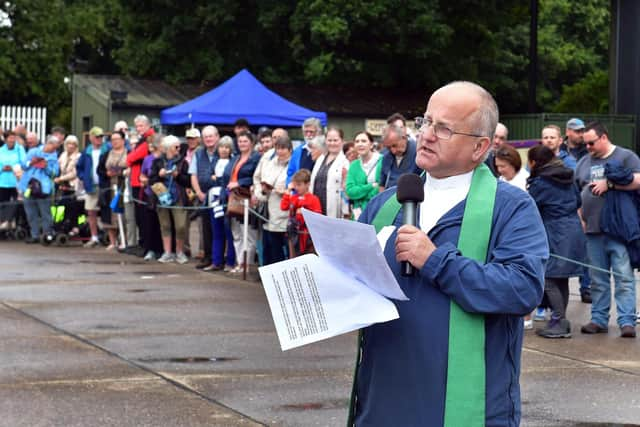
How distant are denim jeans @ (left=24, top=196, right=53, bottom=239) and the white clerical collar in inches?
701

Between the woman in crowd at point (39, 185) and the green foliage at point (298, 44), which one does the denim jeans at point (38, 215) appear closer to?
the woman in crowd at point (39, 185)

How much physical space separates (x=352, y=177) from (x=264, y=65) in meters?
27.9

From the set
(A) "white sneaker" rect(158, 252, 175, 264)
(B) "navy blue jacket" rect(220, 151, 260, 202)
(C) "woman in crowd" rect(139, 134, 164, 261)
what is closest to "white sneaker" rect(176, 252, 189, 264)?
(A) "white sneaker" rect(158, 252, 175, 264)

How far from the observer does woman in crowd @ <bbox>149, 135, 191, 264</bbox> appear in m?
17.2

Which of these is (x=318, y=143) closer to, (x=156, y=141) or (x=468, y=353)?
(x=156, y=141)

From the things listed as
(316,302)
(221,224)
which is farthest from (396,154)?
(316,302)

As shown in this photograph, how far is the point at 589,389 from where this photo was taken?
841cm

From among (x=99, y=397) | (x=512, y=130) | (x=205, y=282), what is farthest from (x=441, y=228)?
(x=512, y=130)

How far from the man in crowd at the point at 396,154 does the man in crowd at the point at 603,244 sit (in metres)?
1.63

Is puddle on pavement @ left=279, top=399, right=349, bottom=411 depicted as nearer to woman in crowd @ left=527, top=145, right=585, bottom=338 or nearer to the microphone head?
woman in crowd @ left=527, top=145, right=585, bottom=338

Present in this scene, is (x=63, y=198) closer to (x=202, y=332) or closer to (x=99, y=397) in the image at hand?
(x=202, y=332)

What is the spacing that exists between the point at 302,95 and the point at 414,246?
34622 millimetres

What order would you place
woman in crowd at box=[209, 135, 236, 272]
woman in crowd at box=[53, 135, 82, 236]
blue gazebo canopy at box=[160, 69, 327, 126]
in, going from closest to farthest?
woman in crowd at box=[209, 135, 236, 272] → woman in crowd at box=[53, 135, 82, 236] → blue gazebo canopy at box=[160, 69, 327, 126]

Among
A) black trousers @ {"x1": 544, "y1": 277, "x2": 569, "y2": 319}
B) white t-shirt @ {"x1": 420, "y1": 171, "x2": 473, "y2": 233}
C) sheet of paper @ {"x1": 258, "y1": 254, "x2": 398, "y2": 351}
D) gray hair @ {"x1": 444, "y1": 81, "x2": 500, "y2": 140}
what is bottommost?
black trousers @ {"x1": 544, "y1": 277, "x2": 569, "y2": 319}
